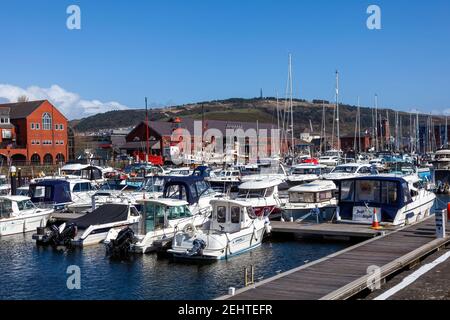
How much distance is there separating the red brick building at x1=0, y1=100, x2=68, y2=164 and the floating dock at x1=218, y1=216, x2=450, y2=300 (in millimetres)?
60761

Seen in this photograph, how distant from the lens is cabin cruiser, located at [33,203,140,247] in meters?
27.1

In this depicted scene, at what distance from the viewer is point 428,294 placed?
15383 millimetres

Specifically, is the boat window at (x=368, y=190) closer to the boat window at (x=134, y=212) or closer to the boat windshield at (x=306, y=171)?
the boat window at (x=134, y=212)

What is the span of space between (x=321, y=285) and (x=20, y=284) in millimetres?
11390

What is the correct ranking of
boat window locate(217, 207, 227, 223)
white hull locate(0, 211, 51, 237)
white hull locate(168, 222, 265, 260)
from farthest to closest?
white hull locate(0, 211, 51, 237) < boat window locate(217, 207, 227, 223) < white hull locate(168, 222, 265, 260)

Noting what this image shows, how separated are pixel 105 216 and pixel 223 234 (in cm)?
774

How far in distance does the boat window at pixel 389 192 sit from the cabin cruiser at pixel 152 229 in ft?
28.8

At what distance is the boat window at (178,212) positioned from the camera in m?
26.3

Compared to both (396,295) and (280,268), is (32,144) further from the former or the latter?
(396,295)

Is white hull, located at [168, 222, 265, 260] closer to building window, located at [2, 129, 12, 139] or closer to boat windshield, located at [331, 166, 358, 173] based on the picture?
boat windshield, located at [331, 166, 358, 173]

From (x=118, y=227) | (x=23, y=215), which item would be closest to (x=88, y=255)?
(x=118, y=227)
